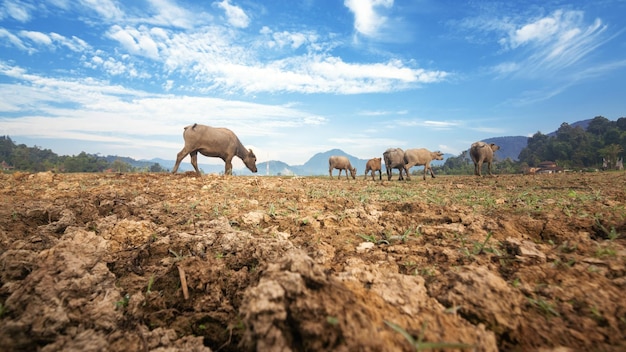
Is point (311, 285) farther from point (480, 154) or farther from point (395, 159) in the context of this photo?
point (480, 154)

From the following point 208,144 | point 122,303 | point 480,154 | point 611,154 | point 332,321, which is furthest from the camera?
point 611,154

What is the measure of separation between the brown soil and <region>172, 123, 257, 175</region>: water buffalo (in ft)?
30.9

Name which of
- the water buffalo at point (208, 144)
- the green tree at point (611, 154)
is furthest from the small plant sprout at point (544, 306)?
the green tree at point (611, 154)

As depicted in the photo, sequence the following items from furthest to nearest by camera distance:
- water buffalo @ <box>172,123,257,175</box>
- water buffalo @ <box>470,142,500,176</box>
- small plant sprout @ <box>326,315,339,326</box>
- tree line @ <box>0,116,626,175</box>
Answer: tree line @ <box>0,116,626,175</box> < water buffalo @ <box>470,142,500,176</box> < water buffalo @ <box>172,123,257,175</box> < small plant sprout @ <box>326,315,339,326</box>

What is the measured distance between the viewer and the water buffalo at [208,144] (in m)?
12.6

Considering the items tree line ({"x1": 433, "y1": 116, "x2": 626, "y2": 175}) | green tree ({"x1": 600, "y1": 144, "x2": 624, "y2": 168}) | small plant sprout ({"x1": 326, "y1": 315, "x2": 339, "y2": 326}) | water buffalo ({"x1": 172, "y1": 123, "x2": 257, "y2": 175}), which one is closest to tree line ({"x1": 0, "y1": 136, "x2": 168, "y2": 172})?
water buffalo ({"x1": 172, "y1": 123, "x2": 257, "y2": 175})

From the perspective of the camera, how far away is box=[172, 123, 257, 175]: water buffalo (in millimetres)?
12586

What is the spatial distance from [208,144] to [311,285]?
12920mm

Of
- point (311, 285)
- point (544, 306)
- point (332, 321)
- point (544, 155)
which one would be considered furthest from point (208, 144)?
point (544, 155)

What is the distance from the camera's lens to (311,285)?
1.49m

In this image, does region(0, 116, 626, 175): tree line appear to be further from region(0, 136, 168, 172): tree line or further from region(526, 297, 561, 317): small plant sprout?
region(526, 297, 561, 317): small plant sprout

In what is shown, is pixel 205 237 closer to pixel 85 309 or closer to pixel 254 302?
pixel 85 309

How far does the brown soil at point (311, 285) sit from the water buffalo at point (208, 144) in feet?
30.9

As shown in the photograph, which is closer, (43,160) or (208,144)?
(208,144)
